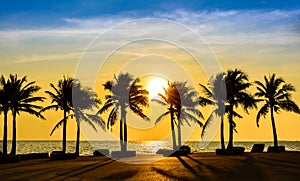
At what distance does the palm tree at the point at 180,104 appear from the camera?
58.4 meters

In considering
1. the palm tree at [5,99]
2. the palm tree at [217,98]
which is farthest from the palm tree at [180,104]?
the palm tree at [5,99]

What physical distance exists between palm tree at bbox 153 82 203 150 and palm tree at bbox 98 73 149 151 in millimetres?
4392

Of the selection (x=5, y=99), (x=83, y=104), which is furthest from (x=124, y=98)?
(x=5, y=99)

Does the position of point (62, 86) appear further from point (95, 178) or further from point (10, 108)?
point (95, 178)

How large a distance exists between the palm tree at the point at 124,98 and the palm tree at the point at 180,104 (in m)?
4.39

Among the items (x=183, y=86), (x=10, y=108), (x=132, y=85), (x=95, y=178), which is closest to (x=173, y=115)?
(x=183, y=86)

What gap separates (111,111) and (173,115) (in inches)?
331

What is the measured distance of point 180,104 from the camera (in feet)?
193

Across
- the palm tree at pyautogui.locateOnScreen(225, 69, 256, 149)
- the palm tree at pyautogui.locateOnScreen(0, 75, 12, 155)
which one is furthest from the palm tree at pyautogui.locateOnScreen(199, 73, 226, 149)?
the palm tree at pyautogui.locateOnScreen(0, 75, 12, 155)

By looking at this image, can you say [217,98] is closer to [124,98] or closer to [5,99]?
[124,98]

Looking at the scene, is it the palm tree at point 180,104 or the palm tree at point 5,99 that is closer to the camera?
the palm tree at point 5,99

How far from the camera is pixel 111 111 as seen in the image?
184 ft

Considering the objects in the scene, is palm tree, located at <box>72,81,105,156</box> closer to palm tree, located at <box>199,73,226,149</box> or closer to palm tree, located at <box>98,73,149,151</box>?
palm tree, located at <box>98,73,149,151</box>

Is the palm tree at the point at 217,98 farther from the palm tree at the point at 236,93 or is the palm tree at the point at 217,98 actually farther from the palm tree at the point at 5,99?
the palm tree at the point at 5,99
